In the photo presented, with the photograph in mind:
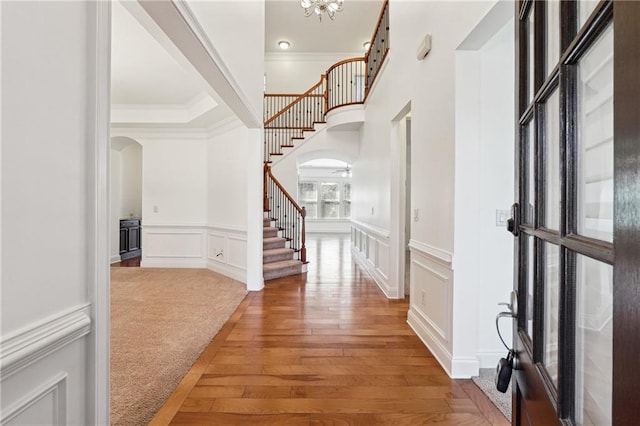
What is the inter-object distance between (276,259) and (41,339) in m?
4.85

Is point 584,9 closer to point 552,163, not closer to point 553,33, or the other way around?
point 553,33

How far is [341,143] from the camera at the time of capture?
7.41 meters

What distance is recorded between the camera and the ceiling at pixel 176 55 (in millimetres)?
3307

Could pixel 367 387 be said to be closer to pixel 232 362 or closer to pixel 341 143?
pixel 232 362

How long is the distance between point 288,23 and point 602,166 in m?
9.19

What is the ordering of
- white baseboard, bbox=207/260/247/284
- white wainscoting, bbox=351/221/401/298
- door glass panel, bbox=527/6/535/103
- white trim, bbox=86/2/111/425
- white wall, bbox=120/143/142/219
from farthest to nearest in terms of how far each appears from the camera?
white wall, bbox=120/143/142/219
white baseboard, bbox=207/260/247/284
white wainscoting, bbox=351/221/401/298
white trim, bbox=86/2/111/425
door glass panel, bbox=527/6/535/103

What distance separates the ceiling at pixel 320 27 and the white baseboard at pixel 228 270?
6110mm

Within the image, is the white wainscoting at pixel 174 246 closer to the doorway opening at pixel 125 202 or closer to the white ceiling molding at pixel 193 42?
A: the doorway opening at pixel 125 202

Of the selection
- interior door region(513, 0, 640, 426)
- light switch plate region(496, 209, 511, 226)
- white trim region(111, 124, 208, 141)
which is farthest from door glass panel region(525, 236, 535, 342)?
white trim region(111, 124, 208, 141)

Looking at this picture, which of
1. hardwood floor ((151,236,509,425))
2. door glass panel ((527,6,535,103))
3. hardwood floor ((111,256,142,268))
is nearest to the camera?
door glass panel ((527,6,535,103))

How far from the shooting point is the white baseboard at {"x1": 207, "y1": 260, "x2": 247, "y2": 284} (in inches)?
204

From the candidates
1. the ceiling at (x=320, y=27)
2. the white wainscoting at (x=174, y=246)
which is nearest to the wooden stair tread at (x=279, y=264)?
the white wainscoting at (x=174, y=246)

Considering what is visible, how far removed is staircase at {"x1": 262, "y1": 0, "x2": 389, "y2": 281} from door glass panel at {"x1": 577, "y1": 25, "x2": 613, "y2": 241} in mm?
4423

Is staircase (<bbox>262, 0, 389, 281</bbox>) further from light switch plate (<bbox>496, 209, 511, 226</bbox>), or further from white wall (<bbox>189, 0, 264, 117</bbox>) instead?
light switch plate (<bbox>496, 209, 511, 226</bbox>)
